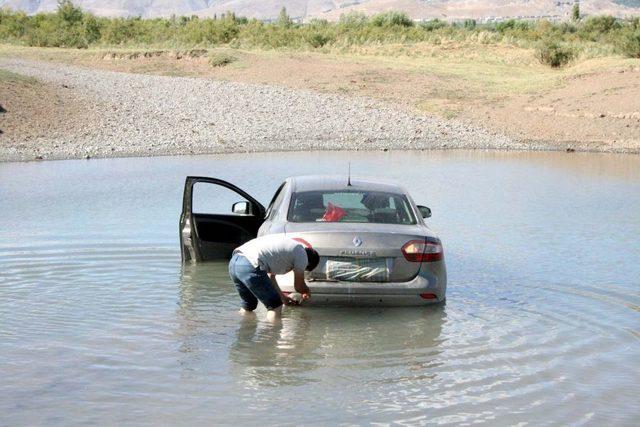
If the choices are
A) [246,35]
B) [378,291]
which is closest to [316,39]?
[246,35]

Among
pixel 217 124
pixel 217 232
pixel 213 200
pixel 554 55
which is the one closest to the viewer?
pixel 217 232

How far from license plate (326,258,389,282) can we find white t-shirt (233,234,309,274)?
0.38 meters

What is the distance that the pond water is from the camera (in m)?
7.30

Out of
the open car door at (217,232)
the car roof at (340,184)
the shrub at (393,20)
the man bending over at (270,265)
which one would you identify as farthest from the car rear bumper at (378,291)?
the shrub at (393,20)

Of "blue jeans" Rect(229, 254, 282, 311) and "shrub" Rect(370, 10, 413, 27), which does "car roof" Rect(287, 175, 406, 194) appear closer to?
"blue jeans" Rect(229, 254, 282, 311)

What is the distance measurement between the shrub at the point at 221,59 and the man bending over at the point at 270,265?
125ft

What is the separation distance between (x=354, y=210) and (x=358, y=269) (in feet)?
3.36

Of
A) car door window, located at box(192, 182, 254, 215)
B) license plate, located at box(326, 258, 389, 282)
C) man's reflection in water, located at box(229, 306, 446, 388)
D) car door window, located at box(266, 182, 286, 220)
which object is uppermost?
car door window, located at box(266, 182, 286, 220)

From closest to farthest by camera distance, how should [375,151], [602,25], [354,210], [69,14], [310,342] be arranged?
[310,342] → [354,210] → [375,151] → [602,25] → [69,14]

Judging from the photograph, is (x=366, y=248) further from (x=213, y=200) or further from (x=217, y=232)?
(x=213, y=200)

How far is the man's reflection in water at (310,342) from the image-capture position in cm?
820

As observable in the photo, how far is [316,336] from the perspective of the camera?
934 centimetres

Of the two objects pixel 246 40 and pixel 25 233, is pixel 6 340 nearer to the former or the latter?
pixel 25 233

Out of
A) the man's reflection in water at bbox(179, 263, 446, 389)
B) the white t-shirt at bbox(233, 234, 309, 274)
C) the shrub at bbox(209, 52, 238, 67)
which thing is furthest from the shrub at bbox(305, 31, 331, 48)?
the white t-shirt at bbox(233, 234, 309, 274)
